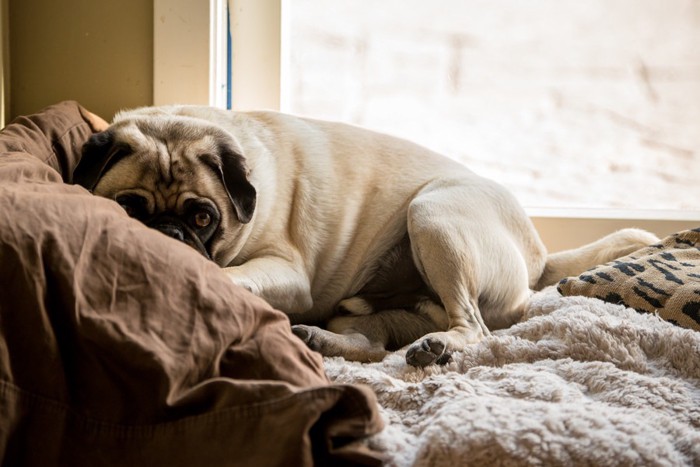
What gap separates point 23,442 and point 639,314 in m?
1.39

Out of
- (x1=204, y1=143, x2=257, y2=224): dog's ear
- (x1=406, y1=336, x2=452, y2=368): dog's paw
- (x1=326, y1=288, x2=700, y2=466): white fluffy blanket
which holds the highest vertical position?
(x1=204, y1=143, x2=257, y2=224): dog's ear

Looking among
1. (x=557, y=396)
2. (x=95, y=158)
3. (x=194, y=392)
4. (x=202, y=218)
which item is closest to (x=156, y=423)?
(x=194, y=392)

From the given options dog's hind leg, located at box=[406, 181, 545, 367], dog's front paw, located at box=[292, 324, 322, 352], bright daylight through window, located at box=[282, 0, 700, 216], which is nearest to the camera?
dog's front paw, located at box=[292, 324, 322, 352]

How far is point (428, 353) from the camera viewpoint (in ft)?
5.14

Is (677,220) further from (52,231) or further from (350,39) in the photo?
(52,231)

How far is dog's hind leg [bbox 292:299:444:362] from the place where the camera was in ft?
5.83

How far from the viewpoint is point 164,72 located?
2.37 meters

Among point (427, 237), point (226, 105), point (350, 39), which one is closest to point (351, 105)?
point (350, 39)

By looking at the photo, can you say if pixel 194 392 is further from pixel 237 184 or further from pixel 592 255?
pixel 592 255

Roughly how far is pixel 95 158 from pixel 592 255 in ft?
4.88

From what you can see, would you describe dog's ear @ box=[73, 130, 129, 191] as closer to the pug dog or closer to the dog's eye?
the pug dog

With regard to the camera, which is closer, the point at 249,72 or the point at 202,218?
the point at 202,218

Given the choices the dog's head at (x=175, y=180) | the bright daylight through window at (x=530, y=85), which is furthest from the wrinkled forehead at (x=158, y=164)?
the bright daylight through window at (x=530, y=85)

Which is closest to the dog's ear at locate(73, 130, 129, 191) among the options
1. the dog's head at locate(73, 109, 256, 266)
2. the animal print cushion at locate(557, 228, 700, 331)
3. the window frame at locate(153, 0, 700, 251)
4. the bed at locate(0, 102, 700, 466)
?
the dog's head at locate(73, 109, 256, 266)
